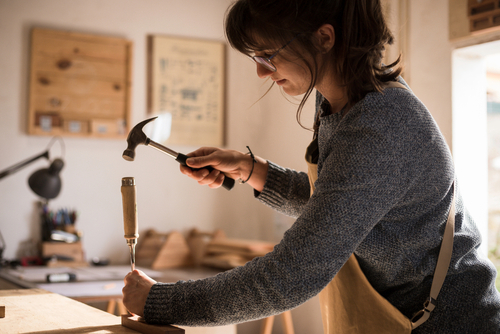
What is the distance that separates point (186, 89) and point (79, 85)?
2.10ft

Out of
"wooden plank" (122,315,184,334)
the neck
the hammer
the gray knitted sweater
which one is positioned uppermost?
the neck

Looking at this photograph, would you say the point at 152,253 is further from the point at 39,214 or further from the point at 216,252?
the point at 39,214

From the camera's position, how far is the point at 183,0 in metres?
3.04

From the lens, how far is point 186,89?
3037 mm

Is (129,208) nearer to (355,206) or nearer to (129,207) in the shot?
(129,207)

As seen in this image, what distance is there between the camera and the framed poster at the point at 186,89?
9.69 feet

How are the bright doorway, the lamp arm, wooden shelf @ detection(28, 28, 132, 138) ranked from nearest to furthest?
1. the bright doorway
2. the lamp arm
3. wooden shelf @ detection(28, 28, 132, 138)

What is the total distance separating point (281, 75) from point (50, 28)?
7.32 ft

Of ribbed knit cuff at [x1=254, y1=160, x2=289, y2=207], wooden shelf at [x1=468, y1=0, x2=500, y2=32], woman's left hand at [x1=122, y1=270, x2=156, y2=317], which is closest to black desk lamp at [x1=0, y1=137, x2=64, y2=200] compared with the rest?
ribbed knit cuff at [x1=254, y1=160, x2=289, y2=207]

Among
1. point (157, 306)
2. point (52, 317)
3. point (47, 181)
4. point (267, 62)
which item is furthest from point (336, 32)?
point (47, 181)

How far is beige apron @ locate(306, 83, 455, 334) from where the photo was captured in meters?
0.80

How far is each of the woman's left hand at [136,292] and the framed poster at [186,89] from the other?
2147 millimetres

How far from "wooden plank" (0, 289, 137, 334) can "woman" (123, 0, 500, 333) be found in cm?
8

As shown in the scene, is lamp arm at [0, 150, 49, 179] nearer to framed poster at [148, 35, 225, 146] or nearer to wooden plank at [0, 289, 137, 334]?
framed poster at [148, 35, 225, 146]
